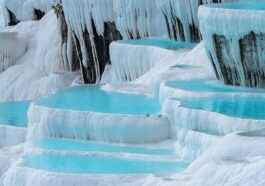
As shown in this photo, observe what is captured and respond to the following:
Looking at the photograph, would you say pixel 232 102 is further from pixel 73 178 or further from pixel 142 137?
pixel 73 178

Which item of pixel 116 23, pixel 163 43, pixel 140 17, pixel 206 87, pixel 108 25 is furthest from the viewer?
pixel 108 25

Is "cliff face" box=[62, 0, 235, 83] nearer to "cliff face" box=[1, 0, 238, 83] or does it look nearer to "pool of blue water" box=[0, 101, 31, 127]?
"cliff face" box=[1, 0, 238, 83]

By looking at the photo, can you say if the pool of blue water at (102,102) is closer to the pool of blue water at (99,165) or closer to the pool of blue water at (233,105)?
the pool of blue water at (233,105)

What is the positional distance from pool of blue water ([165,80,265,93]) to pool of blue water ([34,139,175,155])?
5.89 feet

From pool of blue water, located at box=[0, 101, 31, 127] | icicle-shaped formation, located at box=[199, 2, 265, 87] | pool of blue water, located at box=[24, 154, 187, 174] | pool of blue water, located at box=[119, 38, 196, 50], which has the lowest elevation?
pool of blue water, located at box=[0, 101, 31, 127]

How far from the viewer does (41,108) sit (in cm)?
1766

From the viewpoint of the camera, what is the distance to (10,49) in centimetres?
3209

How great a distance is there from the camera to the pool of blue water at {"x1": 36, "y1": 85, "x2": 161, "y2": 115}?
662 inches

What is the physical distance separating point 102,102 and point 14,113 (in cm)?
809

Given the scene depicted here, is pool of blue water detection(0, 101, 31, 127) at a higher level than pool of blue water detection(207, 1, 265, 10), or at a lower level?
lower

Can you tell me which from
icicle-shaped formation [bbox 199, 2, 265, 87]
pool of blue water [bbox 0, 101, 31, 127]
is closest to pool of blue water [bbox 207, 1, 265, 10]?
icicle-shaped formation [bbox 199, 2, 265, 87]

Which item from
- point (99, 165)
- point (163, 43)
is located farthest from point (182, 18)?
point (99, 165)

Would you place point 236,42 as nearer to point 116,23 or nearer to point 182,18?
point 182,18

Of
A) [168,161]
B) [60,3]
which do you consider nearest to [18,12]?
[60,3]
